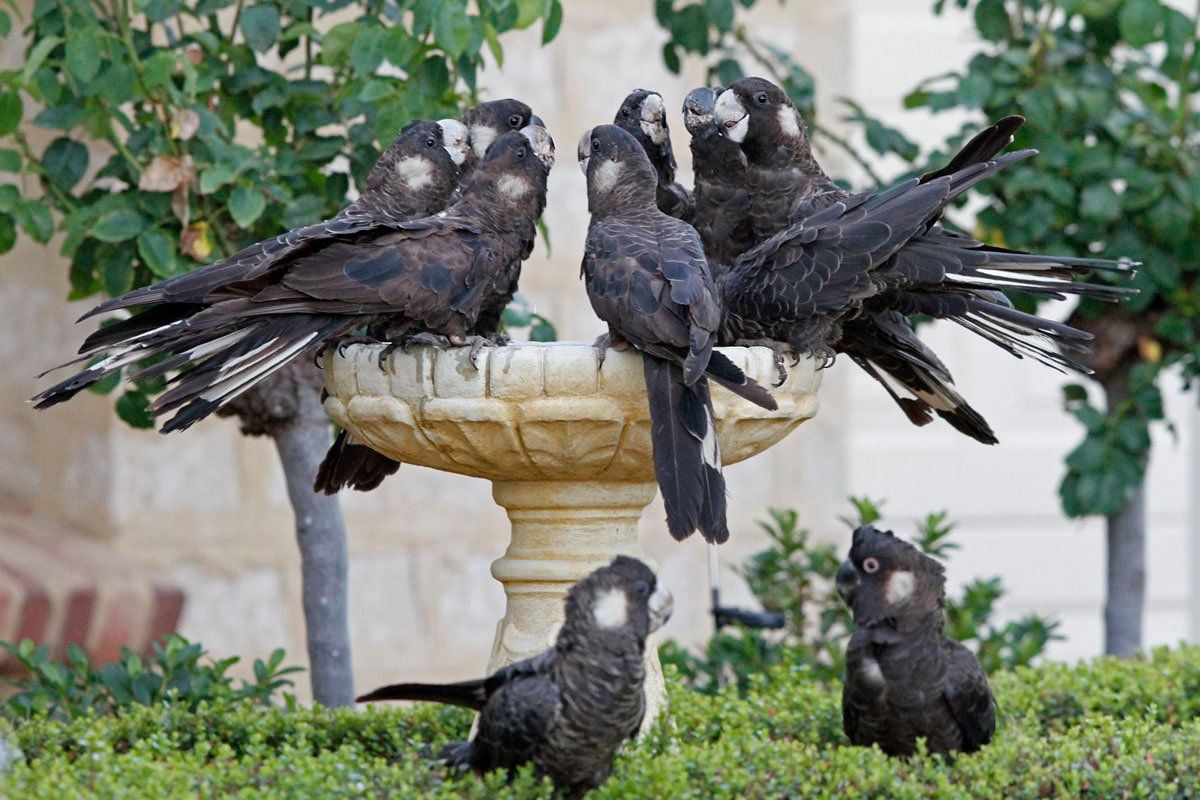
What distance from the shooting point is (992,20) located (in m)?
3.59

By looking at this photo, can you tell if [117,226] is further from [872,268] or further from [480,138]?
[872,268]

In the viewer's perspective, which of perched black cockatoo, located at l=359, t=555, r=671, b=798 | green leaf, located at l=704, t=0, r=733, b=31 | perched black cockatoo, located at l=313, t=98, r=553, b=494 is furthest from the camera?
green leaf, located at l=704, t=0, r=733, b=31

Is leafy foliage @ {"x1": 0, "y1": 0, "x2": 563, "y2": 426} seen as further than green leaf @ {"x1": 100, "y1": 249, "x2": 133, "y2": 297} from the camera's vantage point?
No

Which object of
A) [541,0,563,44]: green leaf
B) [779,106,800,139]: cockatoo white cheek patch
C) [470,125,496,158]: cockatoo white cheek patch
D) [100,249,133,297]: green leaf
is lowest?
[100,249,133,297]: green leaf

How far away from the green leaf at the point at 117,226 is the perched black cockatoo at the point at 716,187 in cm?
104

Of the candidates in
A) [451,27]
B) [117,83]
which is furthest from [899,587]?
[117,83]

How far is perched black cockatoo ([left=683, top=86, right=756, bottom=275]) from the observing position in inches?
105

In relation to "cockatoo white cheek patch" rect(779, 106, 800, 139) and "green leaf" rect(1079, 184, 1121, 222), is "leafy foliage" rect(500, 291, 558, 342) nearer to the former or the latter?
"cockatoo white cheek patch" rect(779, 106, 800, 139)

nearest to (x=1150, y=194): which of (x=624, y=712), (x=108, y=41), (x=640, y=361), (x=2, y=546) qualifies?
(x=640, y=361)

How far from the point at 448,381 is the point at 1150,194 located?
1.91 metres

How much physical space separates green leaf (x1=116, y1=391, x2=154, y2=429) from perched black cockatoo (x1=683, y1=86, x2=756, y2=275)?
3.90 feet

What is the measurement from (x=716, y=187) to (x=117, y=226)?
111cm

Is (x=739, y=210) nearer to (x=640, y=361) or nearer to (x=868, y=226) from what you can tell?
(x=868, y=226)

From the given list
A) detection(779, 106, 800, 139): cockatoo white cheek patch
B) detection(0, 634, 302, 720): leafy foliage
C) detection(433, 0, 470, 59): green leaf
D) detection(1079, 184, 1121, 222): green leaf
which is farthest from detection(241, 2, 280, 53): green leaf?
detection(1079, 184, 1121, 222): green leaf
